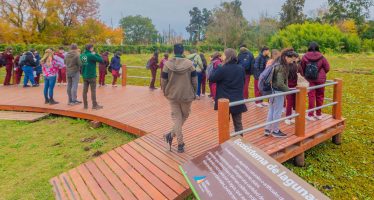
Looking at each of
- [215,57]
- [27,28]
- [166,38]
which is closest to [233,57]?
[215,57]

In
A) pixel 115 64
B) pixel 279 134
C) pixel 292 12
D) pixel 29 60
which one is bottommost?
pixel 279 134

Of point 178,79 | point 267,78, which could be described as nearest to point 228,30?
point 267,78

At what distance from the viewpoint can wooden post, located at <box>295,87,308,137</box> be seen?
194 inches

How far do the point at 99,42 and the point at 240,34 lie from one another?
23.7m

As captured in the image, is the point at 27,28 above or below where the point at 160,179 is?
above

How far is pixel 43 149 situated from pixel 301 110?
208 inches

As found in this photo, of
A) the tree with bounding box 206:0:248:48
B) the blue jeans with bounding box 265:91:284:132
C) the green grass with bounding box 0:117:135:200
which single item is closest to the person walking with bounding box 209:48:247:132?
the blue jeans with bounding box 265:91:284:132

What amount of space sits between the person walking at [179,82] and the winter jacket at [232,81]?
1.44ft

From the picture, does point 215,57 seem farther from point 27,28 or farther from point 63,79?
point 27,28

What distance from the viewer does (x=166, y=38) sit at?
9362cm

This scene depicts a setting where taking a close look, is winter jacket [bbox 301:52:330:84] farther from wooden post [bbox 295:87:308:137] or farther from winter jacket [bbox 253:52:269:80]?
wooden post [bbox 295:87:308:137]

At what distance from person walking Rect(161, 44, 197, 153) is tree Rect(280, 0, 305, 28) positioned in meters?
56.0

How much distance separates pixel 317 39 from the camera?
1695 inches

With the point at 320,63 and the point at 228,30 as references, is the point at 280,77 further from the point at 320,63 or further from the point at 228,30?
the point at 228,30
